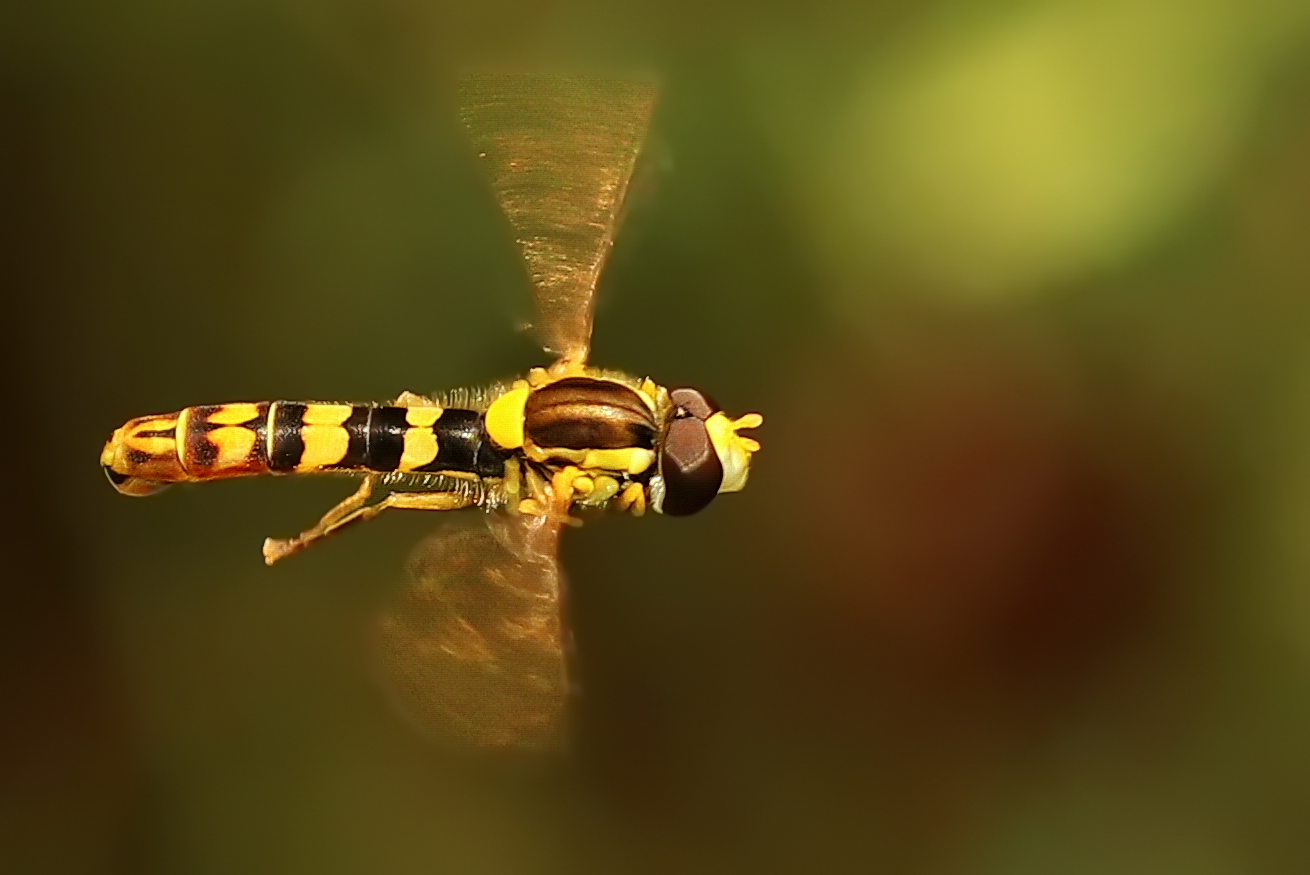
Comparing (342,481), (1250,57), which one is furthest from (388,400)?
(1250,57)

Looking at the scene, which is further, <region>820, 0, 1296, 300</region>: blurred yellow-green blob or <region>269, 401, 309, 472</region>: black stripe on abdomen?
<region>820, 0, 1296, 300</region>: blurred yellow-green blob

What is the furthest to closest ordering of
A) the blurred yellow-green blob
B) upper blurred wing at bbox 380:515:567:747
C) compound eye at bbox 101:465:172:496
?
the blurred yellow-green blob < compound eye at bbox 101:465:172:496 < upper blurred wing at bbox 380:515:567:747

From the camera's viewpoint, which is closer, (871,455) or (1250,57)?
(1250,57)

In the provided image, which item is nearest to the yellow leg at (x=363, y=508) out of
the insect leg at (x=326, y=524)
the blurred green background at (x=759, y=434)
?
the insect leg at (x=326, y=524)

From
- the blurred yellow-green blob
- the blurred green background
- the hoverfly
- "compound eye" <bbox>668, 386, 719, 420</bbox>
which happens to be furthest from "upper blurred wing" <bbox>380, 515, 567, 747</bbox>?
the blurred yellow-green blob

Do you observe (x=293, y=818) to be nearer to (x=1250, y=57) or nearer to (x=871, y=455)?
(x=871, y=455)

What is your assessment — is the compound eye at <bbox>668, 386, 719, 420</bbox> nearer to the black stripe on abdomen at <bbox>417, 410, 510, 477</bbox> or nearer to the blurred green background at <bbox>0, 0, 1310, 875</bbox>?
the black stripe on abdomen at <bbox>417, 410, 510, 477</bbox>

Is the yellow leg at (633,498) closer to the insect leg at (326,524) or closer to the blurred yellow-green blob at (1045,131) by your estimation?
the insect leg at (326,524)
